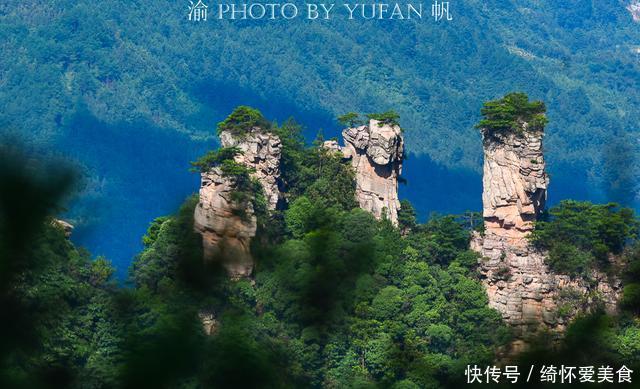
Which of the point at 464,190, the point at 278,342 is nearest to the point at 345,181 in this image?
the point at 278,342

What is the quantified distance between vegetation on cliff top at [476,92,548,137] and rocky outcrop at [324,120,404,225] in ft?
4.18

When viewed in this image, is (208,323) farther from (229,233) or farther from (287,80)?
(287,80)

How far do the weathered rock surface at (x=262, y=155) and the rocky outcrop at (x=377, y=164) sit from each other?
1228mm

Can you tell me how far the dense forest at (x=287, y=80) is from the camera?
164 feet

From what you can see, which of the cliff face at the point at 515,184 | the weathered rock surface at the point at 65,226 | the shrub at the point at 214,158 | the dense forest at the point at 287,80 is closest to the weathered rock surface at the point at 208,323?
the weathered rock surface at the point at 65,226

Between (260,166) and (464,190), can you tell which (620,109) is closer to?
(464,190)

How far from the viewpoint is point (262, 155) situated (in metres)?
21.1

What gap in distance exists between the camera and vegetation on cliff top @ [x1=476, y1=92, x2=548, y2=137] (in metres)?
21.2

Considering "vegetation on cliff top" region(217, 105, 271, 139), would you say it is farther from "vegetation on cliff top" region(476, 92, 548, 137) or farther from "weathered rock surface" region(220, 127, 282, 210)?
"vegetation on cliff top" region(476, 92, 548, 137)

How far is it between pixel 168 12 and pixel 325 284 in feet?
186

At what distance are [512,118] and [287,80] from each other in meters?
37.0

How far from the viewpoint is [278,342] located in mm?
4734

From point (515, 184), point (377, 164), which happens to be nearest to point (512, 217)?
point (515, 184)

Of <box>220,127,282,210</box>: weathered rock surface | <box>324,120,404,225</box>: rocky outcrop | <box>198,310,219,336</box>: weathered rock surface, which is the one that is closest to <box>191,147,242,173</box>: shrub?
<box>220,127,282,210</box>: weathered rock surface
